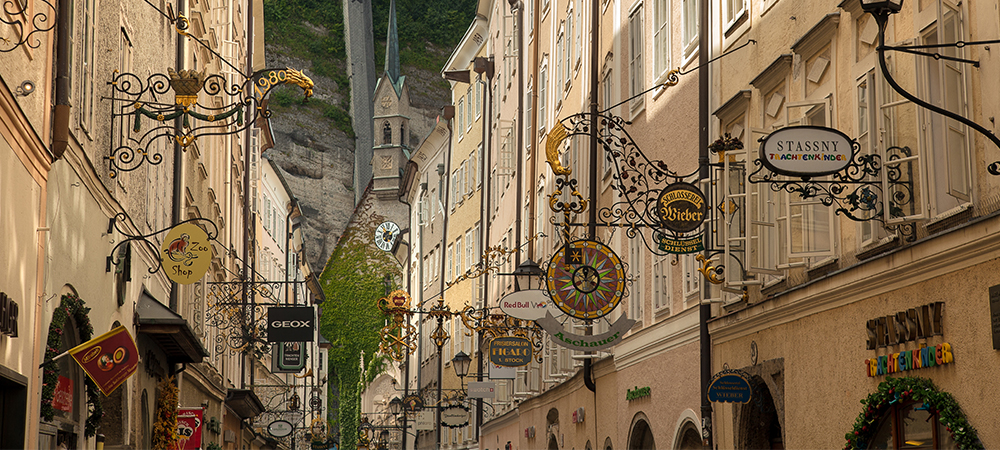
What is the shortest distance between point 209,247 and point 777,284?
22.2 ft

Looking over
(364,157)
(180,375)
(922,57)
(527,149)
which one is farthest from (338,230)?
(922,57)

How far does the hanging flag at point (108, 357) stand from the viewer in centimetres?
1016

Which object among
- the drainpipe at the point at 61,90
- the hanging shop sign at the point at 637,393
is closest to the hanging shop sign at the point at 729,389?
the hanging shop sign at the point at 637,393

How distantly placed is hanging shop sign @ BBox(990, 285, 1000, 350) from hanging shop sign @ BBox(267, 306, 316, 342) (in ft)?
55.2

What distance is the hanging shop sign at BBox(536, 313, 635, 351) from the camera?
15.0m

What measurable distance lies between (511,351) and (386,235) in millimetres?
55352

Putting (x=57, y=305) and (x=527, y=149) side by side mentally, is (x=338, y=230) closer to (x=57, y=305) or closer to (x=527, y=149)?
(x=527, y=149)

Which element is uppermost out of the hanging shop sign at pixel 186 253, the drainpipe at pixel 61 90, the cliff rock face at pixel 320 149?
the cliff rock face at pixel 320 149

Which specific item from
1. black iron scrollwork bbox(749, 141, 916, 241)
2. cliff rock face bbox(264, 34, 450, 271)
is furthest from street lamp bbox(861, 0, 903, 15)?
cliff rock face bbox(264, 34, 450, 271)

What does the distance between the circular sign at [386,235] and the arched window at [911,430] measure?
65.3 meters

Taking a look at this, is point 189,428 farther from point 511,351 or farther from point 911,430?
point 911,430

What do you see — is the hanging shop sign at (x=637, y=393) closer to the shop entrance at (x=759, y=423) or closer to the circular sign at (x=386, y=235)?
the shop entrance at (x=759, y=423)

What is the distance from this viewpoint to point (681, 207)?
39.1 ft

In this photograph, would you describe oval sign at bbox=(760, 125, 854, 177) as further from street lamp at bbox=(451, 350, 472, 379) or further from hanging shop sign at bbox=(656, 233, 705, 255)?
street lamp at bbox=(451, 350, 472, 379)
